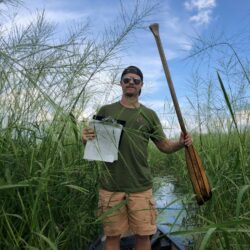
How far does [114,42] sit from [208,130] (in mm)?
1466

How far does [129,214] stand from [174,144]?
20.6 inches

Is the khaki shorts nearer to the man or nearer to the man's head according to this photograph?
the man

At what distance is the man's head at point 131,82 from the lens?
109 inches

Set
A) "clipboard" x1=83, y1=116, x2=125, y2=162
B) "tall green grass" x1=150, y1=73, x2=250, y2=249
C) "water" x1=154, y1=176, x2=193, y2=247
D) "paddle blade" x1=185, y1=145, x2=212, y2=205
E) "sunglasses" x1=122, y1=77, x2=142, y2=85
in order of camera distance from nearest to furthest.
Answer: "water" x1=154, y1=176, x2=193, y2=247 → "clipboard" x1=83, y1=116, x2=125, y2=162 → "paddle blade" x1=185, y1=145, x2=212, y2=205 → "tall green grass" x1=150, y1=73, x2=250, y2=249 → "sunglasses" x1=122, y1=77, x2=142, y2=85

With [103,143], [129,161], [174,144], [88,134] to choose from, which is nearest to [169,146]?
[174,144]

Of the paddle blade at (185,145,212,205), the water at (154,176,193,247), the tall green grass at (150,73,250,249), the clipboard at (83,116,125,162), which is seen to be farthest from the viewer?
the tall green grass at (150,73,250,249)

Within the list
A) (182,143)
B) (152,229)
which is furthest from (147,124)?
(152,229)

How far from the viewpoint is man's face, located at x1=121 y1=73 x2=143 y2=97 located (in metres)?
2.76

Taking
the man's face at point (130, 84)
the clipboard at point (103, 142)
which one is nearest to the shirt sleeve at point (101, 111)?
the man's face at point (130, 84)

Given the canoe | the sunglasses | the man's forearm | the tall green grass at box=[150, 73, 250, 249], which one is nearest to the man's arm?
the man's forearm

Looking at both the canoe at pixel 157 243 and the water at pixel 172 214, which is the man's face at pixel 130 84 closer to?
the water at pixel 172 214

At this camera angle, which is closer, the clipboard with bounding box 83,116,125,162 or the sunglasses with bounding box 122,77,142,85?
the clipboard with bounding box 83,116,125,162

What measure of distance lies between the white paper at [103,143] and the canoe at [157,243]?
60cm

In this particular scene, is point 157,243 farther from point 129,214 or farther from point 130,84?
point 130,84
